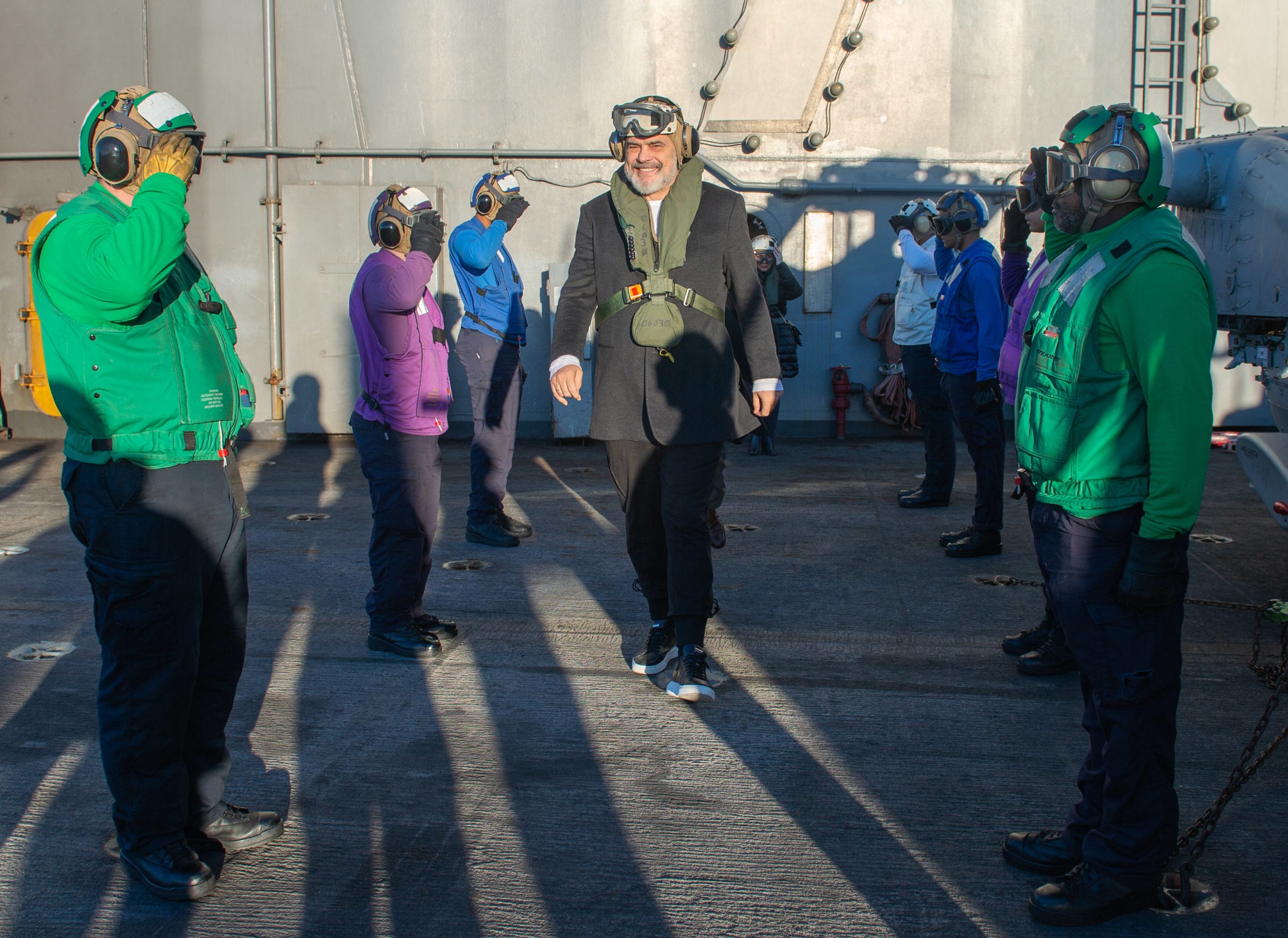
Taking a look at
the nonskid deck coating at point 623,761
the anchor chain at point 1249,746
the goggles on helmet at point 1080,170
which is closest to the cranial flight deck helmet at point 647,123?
the goggles on helmet at point 1080,170

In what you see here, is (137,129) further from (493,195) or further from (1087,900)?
(493,195)

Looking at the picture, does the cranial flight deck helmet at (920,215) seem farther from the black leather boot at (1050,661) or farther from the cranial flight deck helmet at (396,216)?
the cranial flight deck helmet at (396,216)

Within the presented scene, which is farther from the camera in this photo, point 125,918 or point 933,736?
point 933,736

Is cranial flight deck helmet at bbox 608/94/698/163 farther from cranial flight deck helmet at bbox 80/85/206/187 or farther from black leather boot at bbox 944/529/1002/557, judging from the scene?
black leather boot at bbox 944/529/1002/557

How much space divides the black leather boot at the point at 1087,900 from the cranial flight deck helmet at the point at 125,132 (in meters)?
2.69

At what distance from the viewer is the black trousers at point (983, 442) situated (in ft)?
20.0

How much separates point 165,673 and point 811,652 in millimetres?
2658

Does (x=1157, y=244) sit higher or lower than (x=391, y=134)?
lower

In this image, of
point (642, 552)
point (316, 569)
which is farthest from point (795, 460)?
point (642, 552)

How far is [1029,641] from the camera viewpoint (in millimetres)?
4484

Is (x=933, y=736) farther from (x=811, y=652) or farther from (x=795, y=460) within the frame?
(x=795, y=460)

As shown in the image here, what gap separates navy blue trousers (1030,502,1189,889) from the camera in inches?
100.0

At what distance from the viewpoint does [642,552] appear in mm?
Answer: 4238

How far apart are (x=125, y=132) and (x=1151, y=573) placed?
8.55 feet
